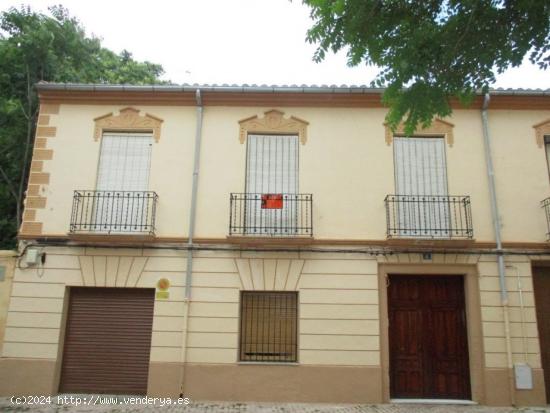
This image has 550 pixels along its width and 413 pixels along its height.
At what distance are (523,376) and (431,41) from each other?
21.8 feet

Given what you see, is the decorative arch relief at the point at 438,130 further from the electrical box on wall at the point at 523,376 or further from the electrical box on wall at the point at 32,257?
the electrical box on wall at the point at 32,257

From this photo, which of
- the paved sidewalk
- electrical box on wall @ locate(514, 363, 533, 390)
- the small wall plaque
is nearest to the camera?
the paved sidewalk

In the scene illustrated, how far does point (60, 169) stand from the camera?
32.2 feet

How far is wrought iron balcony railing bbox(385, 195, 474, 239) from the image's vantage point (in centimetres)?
936

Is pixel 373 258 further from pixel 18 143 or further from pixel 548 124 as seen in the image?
pixel 18 143

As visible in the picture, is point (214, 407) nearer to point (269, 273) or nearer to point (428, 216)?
point (269, 273)

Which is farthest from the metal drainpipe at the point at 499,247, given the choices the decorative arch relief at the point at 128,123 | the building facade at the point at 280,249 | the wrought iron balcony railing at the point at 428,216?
the decorative arch relief at the point at 128,123

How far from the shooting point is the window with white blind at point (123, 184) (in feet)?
31.1

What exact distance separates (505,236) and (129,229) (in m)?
7.66

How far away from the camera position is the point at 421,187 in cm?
977

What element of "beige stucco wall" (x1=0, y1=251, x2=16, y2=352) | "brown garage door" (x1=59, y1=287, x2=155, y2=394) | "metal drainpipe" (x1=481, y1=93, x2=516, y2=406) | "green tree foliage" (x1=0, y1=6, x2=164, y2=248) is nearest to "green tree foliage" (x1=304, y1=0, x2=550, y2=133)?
"metal drainpipe" (x1=481, y1=93, x2=516, y2=406)

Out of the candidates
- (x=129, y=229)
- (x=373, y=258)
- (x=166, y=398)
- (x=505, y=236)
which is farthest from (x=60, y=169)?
(x=505, y=236)

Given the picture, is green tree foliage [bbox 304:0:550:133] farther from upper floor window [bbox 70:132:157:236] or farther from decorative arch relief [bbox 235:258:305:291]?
upper floor window [bbox 70:132:157:236]

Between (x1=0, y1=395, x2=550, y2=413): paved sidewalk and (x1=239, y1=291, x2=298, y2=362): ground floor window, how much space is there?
0.96m
